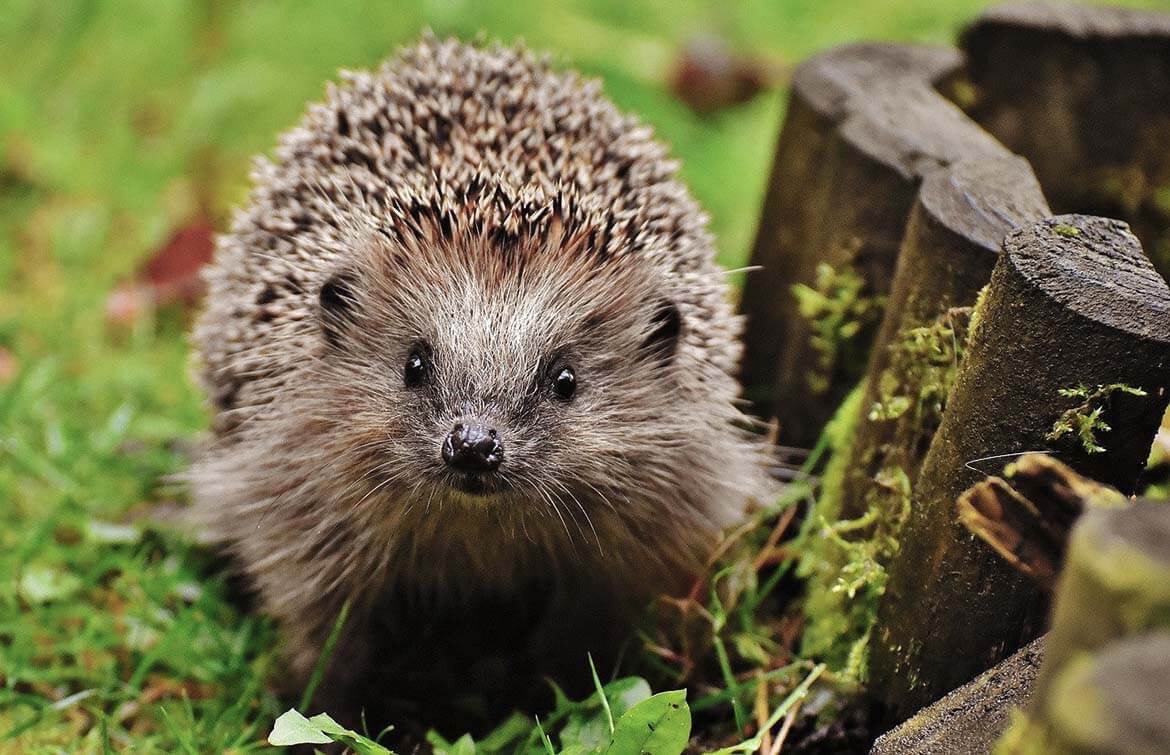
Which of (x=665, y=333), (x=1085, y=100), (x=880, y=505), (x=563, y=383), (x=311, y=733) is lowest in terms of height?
(x=311, y=733)

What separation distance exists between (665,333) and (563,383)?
0.31 meters

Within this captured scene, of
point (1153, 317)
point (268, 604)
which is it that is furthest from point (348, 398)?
point (1153, 317)

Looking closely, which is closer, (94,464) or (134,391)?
(94,464)

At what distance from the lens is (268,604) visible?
9.08ft

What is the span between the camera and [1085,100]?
3266 millimetres

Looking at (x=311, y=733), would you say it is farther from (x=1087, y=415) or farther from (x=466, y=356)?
Result: (x=1087, y=415)

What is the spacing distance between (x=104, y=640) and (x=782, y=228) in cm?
202

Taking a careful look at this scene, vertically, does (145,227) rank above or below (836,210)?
below

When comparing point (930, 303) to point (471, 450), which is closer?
point (471, 450)

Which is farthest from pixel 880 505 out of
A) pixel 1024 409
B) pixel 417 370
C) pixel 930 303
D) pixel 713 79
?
pixel 713 79

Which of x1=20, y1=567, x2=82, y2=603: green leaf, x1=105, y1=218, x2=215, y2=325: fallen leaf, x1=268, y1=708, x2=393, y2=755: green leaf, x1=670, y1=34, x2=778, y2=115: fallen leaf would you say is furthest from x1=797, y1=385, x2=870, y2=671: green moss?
x1=670, y1=34, x2=778, y2=115: fallen leaf

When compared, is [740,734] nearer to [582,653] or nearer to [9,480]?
[582,653]

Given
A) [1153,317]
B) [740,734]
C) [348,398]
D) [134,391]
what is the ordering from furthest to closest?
[134,391] < [348,398] < [740,734] < [1153,317]

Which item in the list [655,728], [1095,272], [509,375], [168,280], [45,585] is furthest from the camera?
[168,280]
